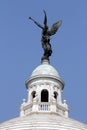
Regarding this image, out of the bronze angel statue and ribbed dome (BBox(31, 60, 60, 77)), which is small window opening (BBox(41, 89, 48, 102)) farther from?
the bronze angel statue

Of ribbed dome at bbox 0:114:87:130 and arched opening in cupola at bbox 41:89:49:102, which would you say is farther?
arched opening in cupola at bbox 41:89:49:102

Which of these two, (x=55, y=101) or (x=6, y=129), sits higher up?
(x=55, y=101)

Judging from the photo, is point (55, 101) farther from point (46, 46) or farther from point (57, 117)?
point (46, 46)

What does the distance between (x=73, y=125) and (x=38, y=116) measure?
343 cm

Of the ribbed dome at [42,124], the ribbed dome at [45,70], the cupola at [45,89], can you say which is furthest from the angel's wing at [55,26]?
the ribbed dome at [42,124]

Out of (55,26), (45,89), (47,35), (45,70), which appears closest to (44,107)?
(45,89)

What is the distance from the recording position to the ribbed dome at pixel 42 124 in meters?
44.8

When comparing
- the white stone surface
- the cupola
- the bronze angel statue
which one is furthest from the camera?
the bronze angel statue

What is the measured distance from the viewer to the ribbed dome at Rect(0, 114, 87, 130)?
44.8 m

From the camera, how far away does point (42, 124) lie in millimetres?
44875

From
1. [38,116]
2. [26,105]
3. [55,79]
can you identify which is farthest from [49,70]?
[38,116]

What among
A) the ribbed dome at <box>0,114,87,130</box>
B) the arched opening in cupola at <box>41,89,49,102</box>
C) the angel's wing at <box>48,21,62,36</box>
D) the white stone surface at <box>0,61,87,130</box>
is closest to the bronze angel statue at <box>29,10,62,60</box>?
the angel's wing at <box>48,21,62,36</box>

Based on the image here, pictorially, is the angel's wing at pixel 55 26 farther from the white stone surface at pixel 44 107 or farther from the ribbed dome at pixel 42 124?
the ribbed dome at pixel 42 124

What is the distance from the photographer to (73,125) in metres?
45.7
